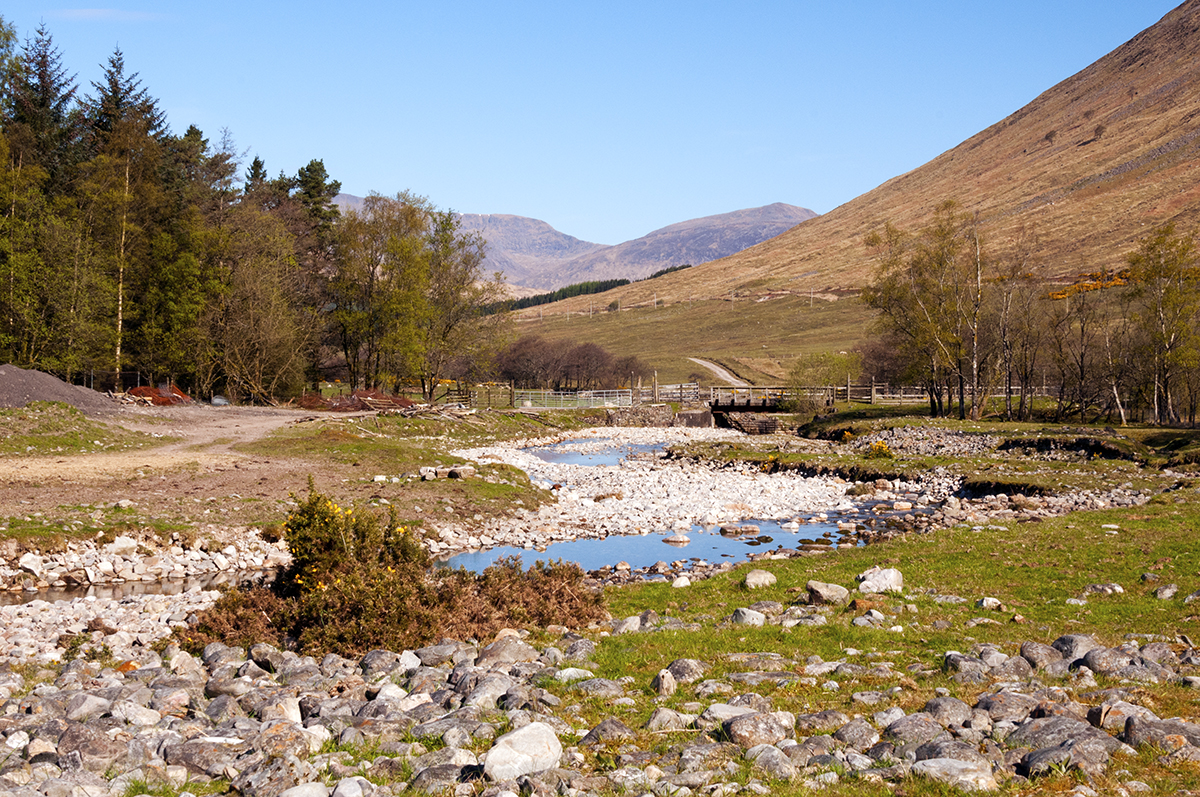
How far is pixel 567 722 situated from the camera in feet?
23.5

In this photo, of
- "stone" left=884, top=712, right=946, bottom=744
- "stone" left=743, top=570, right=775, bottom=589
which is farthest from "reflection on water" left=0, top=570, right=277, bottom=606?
"stone" left=884, top=712, right=946, bottom=744

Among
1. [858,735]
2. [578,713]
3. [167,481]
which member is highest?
[167,481]

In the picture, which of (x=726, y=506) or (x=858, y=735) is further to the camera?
(x=726, y=506)

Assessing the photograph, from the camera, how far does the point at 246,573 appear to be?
53.2 feet

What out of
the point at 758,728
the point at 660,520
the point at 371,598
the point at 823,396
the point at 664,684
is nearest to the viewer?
the point at 758,728

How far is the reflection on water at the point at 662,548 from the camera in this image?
18266 millimetres

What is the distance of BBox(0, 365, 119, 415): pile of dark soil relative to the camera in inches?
1193

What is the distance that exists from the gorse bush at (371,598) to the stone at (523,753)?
383 centimetres

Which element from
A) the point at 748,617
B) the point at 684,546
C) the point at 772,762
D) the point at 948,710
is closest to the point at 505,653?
the point at 748,617

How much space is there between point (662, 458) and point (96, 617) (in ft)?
110

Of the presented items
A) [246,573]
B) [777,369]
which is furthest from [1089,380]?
[777,369]

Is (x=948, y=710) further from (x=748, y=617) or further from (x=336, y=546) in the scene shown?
(x=336, y=546)

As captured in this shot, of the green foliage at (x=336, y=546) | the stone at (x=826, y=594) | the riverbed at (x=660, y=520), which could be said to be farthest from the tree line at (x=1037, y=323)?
the green foliage at (x=336, y=546)

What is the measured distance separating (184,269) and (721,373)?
92619mm
